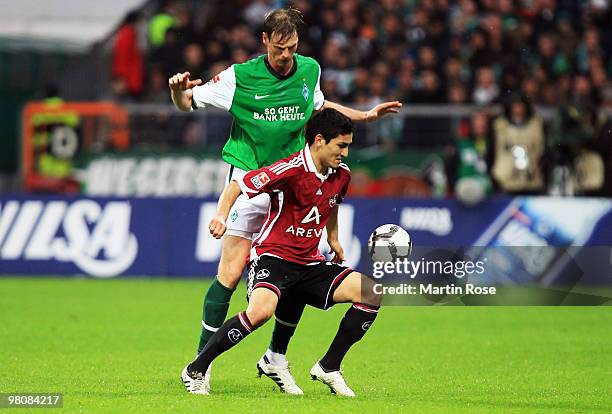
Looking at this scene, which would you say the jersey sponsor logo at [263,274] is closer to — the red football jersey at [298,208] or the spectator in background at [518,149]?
the red football jersey at [298,208]

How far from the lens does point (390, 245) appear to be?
850 centimetres

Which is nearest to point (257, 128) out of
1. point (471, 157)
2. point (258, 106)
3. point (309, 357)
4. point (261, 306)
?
point (258, 106)

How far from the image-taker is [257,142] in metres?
8.99

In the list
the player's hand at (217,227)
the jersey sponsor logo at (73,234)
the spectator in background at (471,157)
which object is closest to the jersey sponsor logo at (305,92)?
the player's hand at (217,227)

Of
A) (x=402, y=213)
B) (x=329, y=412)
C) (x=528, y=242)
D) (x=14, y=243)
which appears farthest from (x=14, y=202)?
(x=329, y=412)

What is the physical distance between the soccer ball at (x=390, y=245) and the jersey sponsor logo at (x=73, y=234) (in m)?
9.05

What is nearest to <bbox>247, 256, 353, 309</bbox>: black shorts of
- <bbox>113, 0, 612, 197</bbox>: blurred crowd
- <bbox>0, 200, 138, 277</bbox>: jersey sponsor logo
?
<bbox>0, 200, 138, 277</bbox>: jersey sponsor logo

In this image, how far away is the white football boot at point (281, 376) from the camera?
8.59 meters

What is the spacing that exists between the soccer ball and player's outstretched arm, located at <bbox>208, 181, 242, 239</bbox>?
99 cm

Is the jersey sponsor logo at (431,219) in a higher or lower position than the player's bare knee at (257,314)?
lower

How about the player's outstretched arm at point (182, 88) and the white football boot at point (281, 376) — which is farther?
the white football boot at point (281, 376)

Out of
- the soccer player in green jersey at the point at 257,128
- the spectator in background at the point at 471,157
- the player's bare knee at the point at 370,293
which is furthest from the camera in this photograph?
the spectator in background at the point at 471,157

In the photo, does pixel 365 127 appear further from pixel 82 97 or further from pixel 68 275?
pixel 82 97

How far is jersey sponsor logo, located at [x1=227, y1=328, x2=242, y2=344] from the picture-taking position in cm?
808
